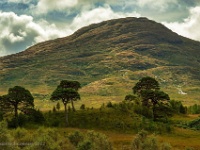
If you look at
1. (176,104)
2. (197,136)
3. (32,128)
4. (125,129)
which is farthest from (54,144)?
(176,104)

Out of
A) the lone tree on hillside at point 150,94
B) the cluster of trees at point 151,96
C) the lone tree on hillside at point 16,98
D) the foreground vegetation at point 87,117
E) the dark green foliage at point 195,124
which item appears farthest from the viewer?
Answer: the dark green foliage at point 195,124

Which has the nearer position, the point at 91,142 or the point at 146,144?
the point at 91,142

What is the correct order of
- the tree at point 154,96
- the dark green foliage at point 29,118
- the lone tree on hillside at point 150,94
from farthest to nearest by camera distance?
the lone tree on hillside at point 150,94
the tree at point 154,96
the dark green foliage at point 29,118

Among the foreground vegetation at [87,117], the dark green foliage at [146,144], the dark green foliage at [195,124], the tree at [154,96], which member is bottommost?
the dark green foliage at [195,124]

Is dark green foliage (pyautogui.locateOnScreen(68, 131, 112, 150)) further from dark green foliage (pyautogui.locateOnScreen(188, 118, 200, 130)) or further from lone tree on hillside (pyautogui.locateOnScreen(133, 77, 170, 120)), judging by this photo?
dark green foliage (pyautogui.locateOnScreen(188, 118, 200, 130))

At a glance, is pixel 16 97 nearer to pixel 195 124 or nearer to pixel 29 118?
pixel 29 118

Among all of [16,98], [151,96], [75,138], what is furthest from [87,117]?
[75,138]

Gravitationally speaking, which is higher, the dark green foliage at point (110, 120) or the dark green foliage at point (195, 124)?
the dark green foliage at point (110, 120)

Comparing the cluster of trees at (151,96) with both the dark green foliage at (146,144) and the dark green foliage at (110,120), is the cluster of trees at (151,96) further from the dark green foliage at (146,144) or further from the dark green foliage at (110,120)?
the dark green foliage at (146,144)

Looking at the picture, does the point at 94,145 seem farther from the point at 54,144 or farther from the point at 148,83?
the point at 148,83

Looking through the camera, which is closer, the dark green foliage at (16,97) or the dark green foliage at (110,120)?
the dark green foliage at (16,97)

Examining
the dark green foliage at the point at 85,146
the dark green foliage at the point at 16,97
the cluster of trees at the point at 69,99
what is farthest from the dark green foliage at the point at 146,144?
the dark green foliage at the point at 16,97

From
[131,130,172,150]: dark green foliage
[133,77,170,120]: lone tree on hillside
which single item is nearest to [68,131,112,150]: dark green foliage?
[131,130,172,150]: dark green foliage

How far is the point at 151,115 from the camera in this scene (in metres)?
138
